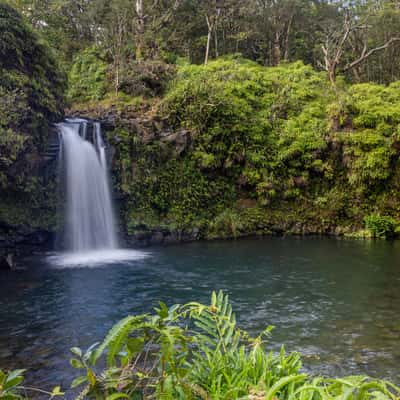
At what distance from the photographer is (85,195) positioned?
642 inches

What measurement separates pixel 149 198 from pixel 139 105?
605cm

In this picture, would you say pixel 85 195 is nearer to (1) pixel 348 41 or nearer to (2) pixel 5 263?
(2) pixel 5 263

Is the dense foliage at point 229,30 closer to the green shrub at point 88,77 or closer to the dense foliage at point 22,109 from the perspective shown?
the green shrub at point 88,77

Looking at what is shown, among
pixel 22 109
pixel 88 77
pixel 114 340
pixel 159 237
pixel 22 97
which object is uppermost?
pixel 88 77

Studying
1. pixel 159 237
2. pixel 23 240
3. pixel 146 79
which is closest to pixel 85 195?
pixel 23 240

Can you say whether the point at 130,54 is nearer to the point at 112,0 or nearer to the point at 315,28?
the point at 112,0

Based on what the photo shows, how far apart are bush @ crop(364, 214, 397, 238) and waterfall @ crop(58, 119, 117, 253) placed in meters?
11.7

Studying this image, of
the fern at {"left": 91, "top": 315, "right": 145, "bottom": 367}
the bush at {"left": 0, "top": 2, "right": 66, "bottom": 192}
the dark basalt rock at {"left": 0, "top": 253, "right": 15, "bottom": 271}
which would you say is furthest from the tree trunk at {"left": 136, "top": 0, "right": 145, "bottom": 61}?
the fern at {"left": 91, "top": 315, "right": 145, "bottom": 367}

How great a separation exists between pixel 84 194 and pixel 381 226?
13.4 metres

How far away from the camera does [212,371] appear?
2.80 meters

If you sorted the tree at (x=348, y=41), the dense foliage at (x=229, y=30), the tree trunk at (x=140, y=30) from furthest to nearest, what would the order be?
the dense foliage at (x=229, y=30)
the tree trunk at (x=140, y=30)
the tree at (x=348, y=41)

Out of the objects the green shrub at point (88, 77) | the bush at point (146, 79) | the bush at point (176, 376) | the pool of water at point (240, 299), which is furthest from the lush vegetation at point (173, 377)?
the green shrub at point (88, 77)

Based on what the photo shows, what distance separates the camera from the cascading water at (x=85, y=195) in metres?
15.8

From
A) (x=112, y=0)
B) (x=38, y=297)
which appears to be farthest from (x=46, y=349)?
(x=112, y=0)
